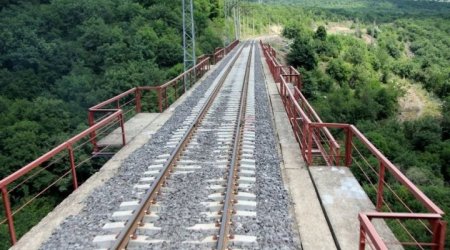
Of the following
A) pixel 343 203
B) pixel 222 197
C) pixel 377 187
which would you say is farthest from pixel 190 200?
pixel 377 187

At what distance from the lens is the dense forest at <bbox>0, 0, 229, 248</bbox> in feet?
101

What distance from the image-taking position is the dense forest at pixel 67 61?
30.8 m

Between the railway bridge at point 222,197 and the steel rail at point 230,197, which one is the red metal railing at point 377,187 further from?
the steel rail at point 230,197

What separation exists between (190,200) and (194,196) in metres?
0.20

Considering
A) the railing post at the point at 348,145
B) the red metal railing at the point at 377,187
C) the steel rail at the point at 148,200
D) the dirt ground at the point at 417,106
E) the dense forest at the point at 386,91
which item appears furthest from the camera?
the dirt ground at the point at 417,106

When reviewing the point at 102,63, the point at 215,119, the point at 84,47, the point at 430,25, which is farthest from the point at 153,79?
the point at 430,25

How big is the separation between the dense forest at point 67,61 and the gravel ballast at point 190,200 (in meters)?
13.2

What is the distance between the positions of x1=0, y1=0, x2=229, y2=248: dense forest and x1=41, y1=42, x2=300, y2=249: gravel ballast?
13201 millimetres

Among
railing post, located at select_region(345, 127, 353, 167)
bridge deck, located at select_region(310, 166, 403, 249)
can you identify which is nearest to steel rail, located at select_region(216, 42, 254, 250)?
bridge deck, located at select_region(310, 166, 403, 249)

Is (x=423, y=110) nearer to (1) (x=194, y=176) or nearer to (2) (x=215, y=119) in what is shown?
(2) (x=215, y=119)

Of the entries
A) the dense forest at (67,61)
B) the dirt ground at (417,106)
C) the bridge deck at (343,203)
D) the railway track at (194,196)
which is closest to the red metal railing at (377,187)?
the bridge deck at (343,203)

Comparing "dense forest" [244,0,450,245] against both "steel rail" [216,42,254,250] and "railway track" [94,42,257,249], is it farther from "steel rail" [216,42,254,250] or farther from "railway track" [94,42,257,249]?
"railway track" [94,42,257,249]

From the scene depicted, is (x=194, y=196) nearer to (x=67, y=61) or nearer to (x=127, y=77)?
(x=127, y=77)

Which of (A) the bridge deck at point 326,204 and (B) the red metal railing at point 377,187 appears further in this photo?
(A) the bridge deck at point 326,204
